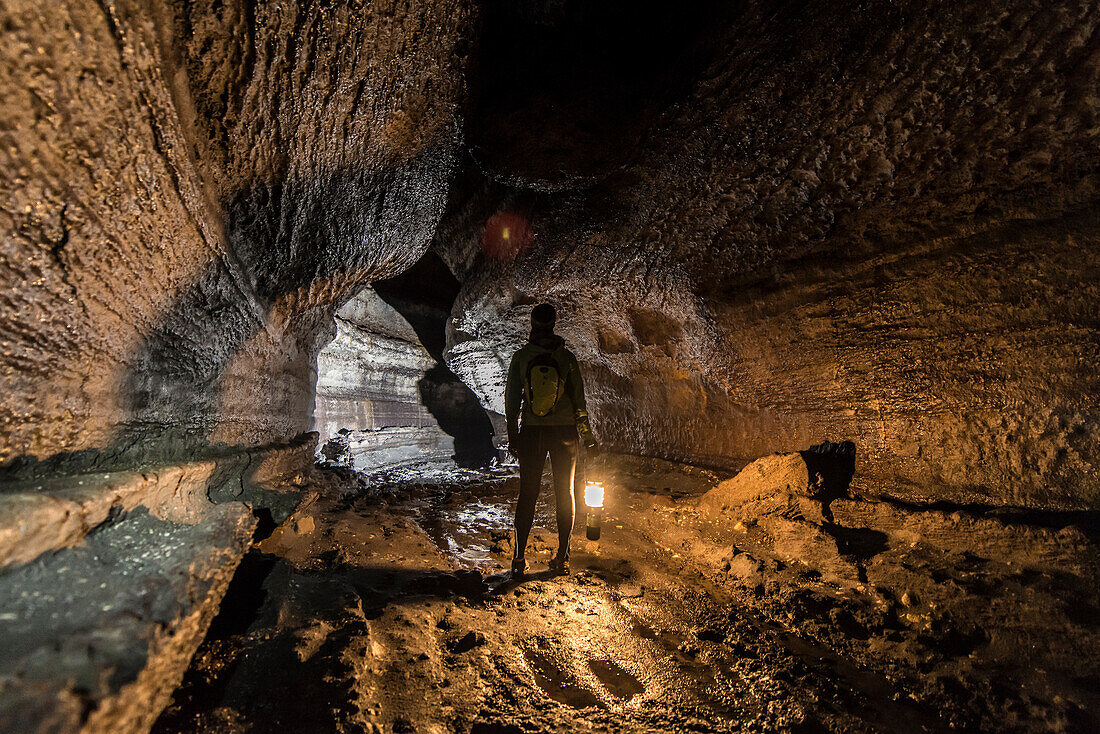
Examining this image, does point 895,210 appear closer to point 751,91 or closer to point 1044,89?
point 1044,89

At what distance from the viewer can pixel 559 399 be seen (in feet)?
→ 8.95

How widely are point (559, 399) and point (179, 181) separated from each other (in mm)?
2033

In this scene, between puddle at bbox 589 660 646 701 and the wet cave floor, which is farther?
puddle at bbox 589 660 646 701

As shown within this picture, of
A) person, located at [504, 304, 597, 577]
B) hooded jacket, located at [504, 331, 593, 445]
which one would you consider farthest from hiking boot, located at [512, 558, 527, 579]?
hooded jacket, located at [504, 331, 593, 445]

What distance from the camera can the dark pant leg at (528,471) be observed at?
8.93ft

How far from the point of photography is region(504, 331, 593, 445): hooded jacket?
2729 mm

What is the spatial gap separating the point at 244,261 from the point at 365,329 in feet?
21.6

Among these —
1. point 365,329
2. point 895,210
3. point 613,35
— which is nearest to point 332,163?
point 613,35

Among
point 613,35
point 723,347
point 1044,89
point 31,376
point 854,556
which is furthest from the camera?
point 723,347

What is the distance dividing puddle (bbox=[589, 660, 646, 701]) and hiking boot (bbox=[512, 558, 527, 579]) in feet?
2.80

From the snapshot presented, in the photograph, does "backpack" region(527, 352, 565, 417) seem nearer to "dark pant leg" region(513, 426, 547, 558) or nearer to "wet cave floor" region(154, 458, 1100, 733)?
"dark pant leg" region(513, 426, 547, 558)

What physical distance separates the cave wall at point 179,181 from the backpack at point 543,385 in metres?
1.73

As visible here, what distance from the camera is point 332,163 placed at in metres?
2.82

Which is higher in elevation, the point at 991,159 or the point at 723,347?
the point at 991,159
